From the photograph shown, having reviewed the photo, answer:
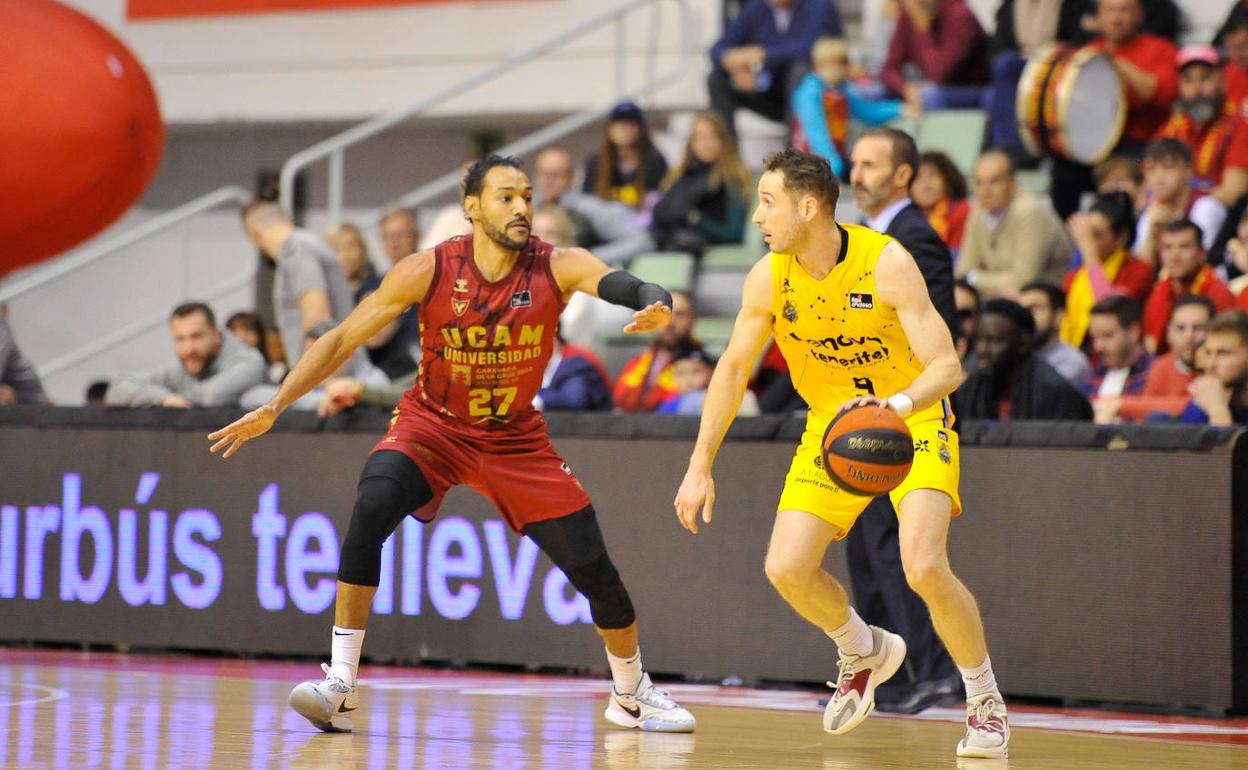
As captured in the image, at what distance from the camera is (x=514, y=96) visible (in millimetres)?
16703

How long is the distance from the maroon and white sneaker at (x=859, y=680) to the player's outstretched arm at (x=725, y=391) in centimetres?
77

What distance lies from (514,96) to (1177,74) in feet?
20.9

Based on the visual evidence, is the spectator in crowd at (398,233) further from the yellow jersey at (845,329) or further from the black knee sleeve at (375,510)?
the yellow jersey at (845,329)

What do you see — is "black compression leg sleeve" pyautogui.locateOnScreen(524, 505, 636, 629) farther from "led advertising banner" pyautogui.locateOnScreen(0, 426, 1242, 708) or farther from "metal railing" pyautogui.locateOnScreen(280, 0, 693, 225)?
"metal railing" pyautogui.locateOnScreen(280, 0, 693, 225)

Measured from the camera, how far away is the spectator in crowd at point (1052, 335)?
9.91 metres

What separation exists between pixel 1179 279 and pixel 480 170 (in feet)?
14.8

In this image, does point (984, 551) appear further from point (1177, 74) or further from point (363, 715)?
point (1177, 74)

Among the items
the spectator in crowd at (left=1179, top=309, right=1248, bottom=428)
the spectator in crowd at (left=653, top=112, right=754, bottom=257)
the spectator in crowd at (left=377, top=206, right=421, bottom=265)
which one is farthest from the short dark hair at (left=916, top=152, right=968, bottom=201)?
the spectator in crowd at (left=377, top=206, right=421, bottom=265)

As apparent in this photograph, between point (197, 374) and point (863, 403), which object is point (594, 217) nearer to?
point (197, 374)

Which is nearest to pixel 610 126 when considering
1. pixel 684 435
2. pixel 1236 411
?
pixel 684 435

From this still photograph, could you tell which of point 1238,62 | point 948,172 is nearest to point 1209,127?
point 1238,62

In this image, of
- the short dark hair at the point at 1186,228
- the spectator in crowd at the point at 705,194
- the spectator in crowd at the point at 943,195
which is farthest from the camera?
the spectator in crowd at the point at 705,194

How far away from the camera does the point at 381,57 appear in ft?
56.4

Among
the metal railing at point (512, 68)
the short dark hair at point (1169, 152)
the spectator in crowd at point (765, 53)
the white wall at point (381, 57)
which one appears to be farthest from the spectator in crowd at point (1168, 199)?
the white wall at point (381, 57)
